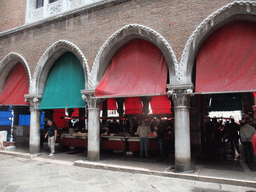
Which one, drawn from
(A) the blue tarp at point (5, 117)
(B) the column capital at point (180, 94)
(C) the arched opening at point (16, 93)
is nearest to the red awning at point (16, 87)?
(C) the arched opening at point (16, 93)

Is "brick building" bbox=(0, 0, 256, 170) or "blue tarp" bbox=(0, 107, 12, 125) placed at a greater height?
"brick building" bbox=(0, 0, 256, 170)

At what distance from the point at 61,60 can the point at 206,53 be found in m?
6.92

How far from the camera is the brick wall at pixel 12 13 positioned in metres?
11.5

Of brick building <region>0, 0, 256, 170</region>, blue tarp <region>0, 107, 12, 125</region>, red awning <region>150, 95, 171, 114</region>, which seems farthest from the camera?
blue tarp <region>0, 107, 12, 125</region>

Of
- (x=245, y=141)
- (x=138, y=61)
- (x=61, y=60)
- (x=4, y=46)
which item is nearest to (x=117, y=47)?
(x=138, y=61)

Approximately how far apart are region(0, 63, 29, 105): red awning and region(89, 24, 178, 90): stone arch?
4.91m

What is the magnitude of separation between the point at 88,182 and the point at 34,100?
5867mm

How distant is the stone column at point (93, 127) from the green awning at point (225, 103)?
8584 millimetres

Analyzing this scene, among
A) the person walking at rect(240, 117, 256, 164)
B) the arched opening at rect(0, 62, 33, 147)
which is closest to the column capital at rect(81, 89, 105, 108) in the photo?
the arched opening at rect(0, 62, 33, 147)

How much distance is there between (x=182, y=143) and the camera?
269 inches

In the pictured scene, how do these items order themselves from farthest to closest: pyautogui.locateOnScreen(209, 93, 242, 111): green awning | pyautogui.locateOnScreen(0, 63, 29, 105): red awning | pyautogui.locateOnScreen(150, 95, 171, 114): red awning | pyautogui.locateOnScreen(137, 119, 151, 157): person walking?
pyautogui.locateOnScreen(150, 95, 171, 114): red awning → pyautogui.locateOnScreen(209, 93, 242, 111): green awning → pyautogui.locateOnScreen(0, 63, 29, 105): red awning → pyautogui.locateOnScreen(137, 119, 151, 157): person walking

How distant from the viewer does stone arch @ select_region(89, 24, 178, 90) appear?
727 centimetres

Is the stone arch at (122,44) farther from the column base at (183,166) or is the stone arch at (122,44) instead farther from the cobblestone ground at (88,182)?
the cobblestone ground at (88,182)

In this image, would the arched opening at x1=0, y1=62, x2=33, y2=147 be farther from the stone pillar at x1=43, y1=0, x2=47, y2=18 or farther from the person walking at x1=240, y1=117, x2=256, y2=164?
the person walking at x1=240, y1=117, x2=256, y2=164
